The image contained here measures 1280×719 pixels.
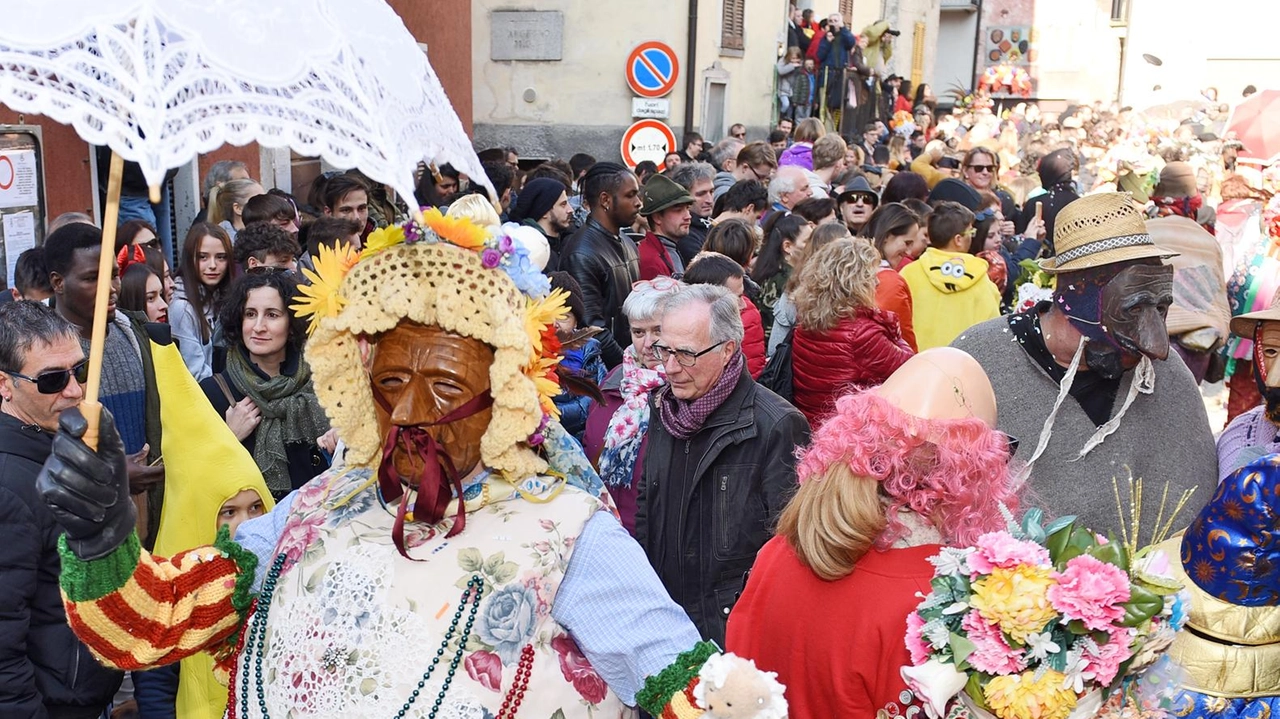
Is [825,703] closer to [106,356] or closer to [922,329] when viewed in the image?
[106,356]

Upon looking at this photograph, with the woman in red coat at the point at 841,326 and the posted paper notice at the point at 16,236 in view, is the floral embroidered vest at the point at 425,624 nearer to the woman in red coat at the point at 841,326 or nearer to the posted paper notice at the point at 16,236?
the woman in red coat at the point at 841,326

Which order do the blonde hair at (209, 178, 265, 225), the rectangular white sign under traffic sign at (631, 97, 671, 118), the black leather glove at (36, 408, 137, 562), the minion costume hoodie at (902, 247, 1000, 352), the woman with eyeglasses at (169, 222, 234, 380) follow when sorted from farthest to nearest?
the rectangular white sign under traffic sign at (631, 97, 671, 118)
the blonde hair at (209, 178, 265, 225)
the minion costume hoodie at (902, 247, 1000, 352)
the woman with eyeglasses at (169, 222, 234, 380)
the black leather glove at (36, 408, 137, 562)

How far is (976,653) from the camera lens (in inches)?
99.2

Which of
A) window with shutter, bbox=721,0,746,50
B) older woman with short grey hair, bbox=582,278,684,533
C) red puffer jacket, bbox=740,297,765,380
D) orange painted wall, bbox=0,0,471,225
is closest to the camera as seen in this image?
older woman with short grey hair, bbox=582,278,684,533

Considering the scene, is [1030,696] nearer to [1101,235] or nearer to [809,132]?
[1101,235]

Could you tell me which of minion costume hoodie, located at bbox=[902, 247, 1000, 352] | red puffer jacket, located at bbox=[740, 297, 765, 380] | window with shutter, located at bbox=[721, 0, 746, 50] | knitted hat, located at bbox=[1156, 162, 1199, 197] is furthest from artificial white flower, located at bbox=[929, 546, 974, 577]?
window with shutter, located at bbox=[721, 0, 746, 50]

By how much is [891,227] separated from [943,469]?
5204 millimetres

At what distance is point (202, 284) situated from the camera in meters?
6.36

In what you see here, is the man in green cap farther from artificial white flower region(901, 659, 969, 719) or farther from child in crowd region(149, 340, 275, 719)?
artificial white flower region(901, 659, 969, 719)

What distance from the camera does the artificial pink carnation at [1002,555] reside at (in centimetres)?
256

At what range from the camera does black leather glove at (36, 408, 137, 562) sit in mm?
2170

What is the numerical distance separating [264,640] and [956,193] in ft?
28.3

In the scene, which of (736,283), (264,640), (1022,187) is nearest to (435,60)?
(1022,187)

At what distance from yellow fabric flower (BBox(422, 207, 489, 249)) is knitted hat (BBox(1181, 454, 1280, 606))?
183 cm
